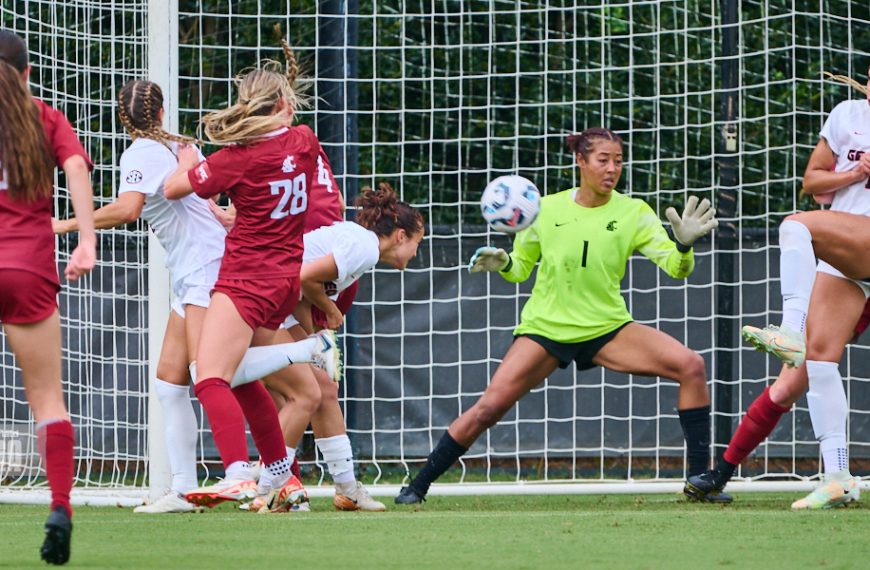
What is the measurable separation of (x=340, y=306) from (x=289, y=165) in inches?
49.7

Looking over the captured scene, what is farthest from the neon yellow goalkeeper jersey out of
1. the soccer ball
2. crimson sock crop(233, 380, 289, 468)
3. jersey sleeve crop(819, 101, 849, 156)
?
crimson sock crop(233, 380, 289, 468)

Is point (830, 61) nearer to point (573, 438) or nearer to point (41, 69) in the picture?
point (573, 438)

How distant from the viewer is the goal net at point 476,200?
351 inches

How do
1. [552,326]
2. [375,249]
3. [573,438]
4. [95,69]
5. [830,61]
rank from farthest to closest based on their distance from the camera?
1. [830,61]
2. [573,438]
3. [95,69]
4. [552,326]
5. [375,249]

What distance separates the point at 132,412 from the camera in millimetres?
9156

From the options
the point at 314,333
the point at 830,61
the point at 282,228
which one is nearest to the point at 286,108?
the point at 282,228

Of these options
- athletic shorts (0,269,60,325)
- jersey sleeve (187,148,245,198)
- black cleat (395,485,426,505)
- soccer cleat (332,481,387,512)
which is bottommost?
black cleat (395,485,426,505)

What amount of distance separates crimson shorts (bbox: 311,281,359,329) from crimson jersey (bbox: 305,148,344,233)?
0.33m

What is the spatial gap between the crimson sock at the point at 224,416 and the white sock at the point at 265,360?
0.73 feet

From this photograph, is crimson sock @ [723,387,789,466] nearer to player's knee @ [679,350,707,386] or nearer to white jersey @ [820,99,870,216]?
player's knee @ [679,350,707,386]

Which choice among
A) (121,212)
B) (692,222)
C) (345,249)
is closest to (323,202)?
(345,249)

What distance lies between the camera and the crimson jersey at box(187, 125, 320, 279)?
5992 mm

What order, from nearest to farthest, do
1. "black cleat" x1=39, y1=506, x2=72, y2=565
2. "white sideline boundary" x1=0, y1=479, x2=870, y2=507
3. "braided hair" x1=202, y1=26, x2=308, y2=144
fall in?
"black cleat" x1=39, y1=506, x2=72, y2=565 → "braided hair" x1=202, y1=26, x2=308, y2=144 → "white sideline boundary" x1=0, y1=479, x2=870, y2=507

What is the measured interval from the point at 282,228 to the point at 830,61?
5749 mm
